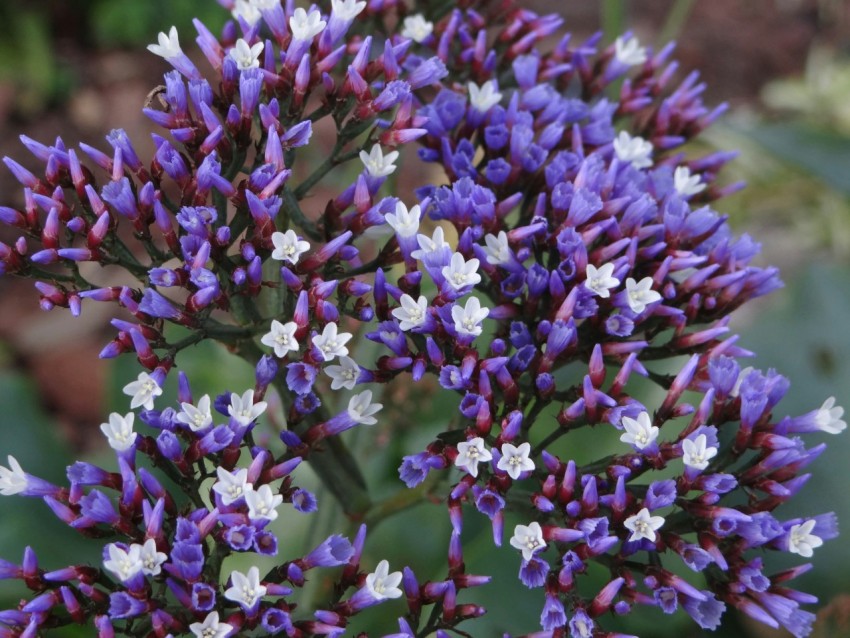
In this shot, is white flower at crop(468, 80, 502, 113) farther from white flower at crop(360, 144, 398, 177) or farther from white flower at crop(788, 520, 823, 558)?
white flower at crop(788, 520, 823, 558)

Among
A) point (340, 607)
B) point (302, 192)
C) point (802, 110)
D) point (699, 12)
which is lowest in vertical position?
point (340, 607)

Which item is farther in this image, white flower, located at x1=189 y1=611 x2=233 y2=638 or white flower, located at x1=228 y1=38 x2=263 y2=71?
white flower, located at x1=228 y1=38 x2=263 y2=71

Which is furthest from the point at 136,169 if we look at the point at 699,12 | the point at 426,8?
the point at 699,12

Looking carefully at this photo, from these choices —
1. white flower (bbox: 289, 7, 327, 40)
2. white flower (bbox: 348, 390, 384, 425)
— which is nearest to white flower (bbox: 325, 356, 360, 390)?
white flower (bbox: 348, 390, 384, 425)

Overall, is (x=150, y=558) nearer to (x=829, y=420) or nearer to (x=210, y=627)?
A: (x=210, y=627)

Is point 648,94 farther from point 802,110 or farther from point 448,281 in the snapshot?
point 802,110

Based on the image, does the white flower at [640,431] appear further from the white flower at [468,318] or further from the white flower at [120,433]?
the white flower at [120,433]

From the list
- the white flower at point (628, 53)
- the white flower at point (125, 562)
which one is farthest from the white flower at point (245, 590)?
the white flower at point (628, 53)
